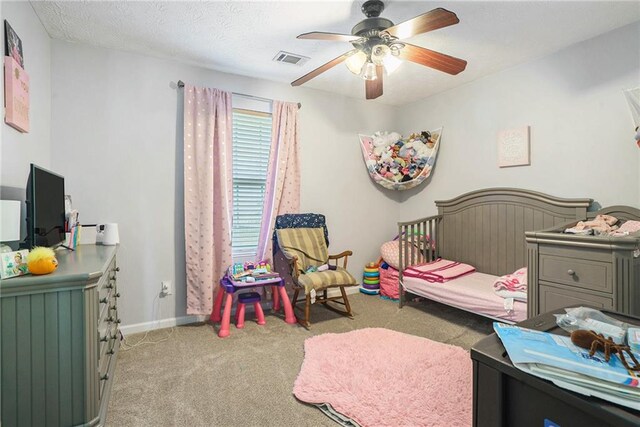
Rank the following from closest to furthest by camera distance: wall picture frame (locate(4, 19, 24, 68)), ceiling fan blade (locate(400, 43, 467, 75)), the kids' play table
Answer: wall picture frame (locate(4, 19, 24, 68))
ceiling fan blade (locate(400, 43, 467, 75))
the kids' play table

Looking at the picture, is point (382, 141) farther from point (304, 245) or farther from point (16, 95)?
point (16, 95)

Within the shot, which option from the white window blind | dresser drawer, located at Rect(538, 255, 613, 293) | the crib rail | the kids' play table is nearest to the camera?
dresser drawer, located at Rect(538, 255, 613, 293)

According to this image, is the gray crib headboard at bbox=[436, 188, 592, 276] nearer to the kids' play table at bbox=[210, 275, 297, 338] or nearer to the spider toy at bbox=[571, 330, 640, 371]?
the kids' play table at bbox=[210, 275, 297, 338]

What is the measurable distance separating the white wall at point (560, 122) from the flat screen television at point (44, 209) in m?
3.48

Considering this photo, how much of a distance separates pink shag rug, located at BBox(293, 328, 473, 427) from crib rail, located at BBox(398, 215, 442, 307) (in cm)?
96

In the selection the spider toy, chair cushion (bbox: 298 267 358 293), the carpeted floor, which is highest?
the spider toy

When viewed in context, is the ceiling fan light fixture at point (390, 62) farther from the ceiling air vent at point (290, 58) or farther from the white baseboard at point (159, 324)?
the white baseboard at point (159, 324)

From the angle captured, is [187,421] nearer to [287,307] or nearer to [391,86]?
[287,307]

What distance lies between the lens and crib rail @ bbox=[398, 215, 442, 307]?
10.6 ft

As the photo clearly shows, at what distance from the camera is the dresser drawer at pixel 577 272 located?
173 centimetres

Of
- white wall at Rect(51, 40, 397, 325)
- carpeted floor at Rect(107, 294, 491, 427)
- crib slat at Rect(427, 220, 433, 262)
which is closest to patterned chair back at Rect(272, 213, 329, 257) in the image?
carpeted floor at Rect(107, 294, 491, 427)

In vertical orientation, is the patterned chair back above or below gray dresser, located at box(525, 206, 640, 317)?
above

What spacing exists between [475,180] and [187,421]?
10.5ft

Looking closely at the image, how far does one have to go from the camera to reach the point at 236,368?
205 cm
